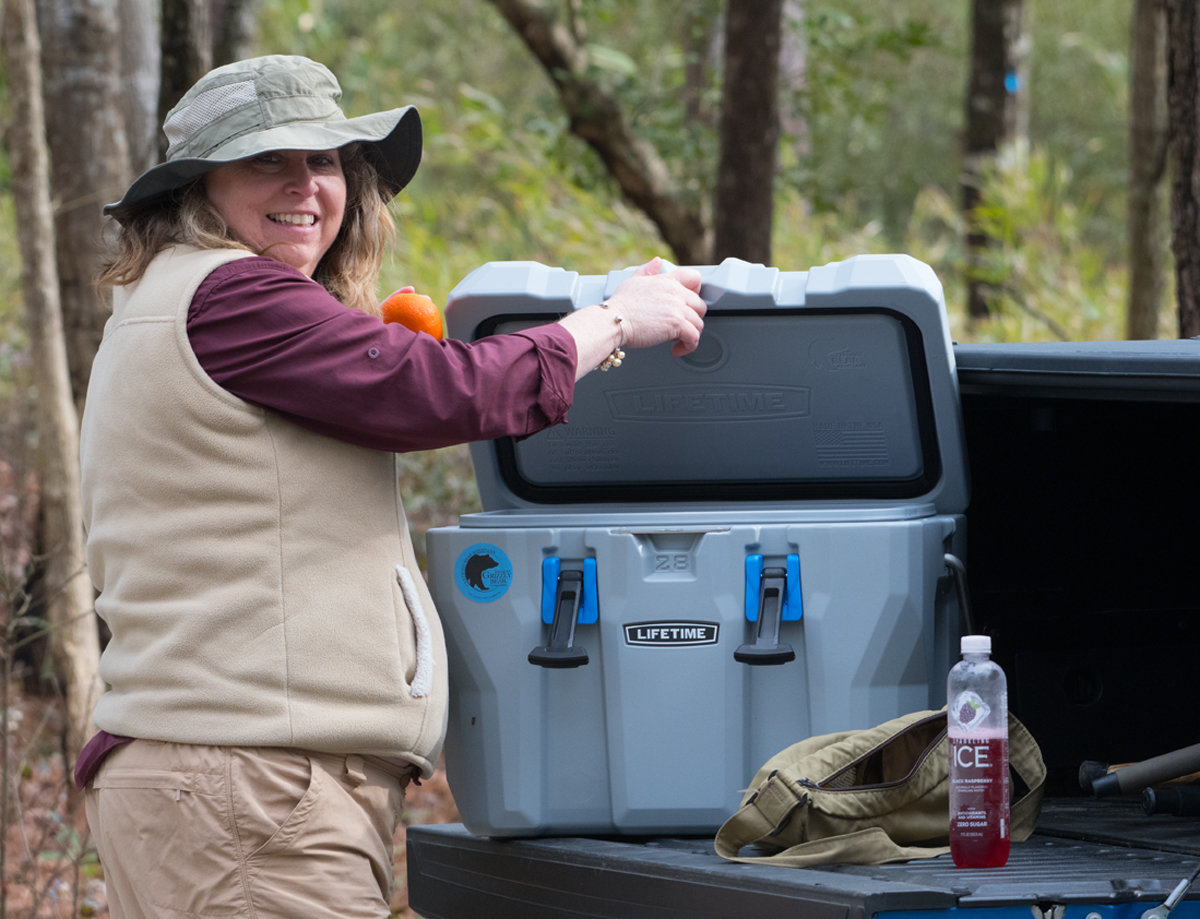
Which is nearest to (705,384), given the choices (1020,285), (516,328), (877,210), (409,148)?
(516,328)

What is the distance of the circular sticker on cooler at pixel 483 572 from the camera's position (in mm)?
2646

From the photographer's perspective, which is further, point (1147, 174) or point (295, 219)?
point (1147, 174)

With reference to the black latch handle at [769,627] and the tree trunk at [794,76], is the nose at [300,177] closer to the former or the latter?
the black latch handle at [769,627]

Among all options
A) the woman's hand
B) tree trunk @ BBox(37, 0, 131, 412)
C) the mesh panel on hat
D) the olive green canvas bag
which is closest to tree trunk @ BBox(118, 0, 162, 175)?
tree trunk @ BBox(37, 0, 131, 412)

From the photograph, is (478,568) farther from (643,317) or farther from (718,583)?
(643,317)

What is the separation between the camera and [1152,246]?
24.5 feet

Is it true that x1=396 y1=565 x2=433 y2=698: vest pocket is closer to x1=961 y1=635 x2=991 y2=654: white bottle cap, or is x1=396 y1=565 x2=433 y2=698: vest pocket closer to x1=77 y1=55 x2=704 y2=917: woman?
x1=77 y1=55 x2=704 y2=917: woman

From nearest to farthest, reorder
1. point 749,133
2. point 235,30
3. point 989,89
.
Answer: point 235,30
point 749,133
point 989,89

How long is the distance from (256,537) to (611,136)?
21.8 ft

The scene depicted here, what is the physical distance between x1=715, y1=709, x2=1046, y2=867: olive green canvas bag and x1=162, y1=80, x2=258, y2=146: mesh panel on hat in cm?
134

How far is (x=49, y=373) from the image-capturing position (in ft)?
15.2

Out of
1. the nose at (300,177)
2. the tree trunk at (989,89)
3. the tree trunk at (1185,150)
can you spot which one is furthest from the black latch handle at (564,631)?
the tree trunk at (989,89)

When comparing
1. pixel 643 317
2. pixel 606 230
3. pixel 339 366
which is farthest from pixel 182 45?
pixel 606 230

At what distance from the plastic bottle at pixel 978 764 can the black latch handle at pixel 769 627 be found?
318 millimetres
